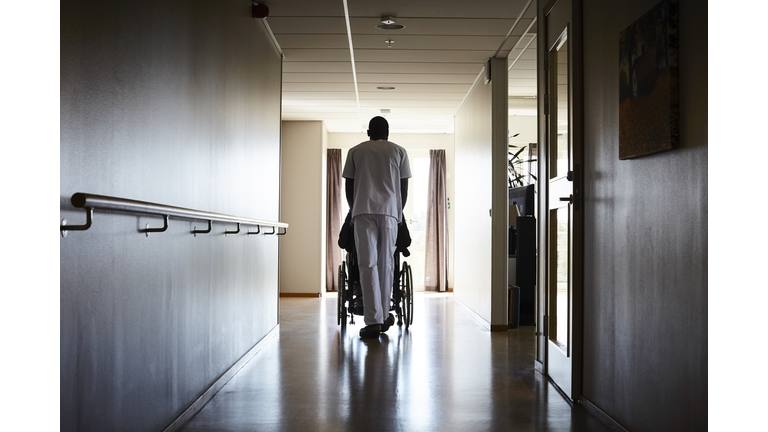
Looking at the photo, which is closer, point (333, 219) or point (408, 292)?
point (408, 292)

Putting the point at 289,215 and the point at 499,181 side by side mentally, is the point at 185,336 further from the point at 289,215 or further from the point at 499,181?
the point at 289,215

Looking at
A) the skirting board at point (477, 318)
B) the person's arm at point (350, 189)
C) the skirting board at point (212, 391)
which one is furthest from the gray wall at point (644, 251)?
the skirting board at point (477, 318)

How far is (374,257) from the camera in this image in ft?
16.1

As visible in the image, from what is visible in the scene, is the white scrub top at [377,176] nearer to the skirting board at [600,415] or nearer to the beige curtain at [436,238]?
the skirting board at [600,415]

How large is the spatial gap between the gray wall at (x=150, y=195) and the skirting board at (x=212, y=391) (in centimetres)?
4


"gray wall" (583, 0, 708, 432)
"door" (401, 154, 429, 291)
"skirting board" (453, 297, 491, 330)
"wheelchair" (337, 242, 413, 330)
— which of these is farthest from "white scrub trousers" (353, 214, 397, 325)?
"door" (401, 154, 429, 291)

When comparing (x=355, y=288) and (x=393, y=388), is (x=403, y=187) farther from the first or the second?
(x=393, y=388)

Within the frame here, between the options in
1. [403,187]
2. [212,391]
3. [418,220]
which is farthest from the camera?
[418,220]

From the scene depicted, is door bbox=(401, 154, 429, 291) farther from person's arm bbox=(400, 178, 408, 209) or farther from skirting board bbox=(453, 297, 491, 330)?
person's arm bbox=(400, 178, 408, 209)

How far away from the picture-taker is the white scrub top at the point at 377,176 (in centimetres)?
489

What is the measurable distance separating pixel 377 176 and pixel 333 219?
191 inches

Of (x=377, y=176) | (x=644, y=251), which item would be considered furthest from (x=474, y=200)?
(x=644, y=251)

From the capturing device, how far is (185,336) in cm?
260
